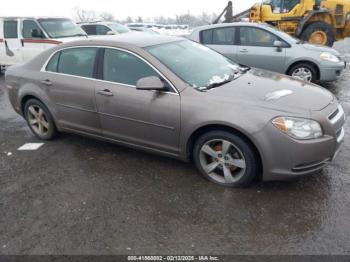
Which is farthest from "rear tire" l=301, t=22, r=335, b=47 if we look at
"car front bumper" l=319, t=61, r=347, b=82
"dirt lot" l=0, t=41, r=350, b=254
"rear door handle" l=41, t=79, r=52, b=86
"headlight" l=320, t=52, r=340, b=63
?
Result: "rear door handle" l=41, t=79, r=52, b=86

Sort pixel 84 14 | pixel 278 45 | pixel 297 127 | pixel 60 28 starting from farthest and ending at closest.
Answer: pixel 84 14 < pixel 60 28 < pixel 278 45 < pixel 297 127

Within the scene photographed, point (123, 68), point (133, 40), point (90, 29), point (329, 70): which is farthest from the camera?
point (90, 29)

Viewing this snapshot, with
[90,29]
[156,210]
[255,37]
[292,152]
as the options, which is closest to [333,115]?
[292,152]

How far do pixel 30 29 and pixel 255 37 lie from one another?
618 centimetres

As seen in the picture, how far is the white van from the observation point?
8727 millimetres

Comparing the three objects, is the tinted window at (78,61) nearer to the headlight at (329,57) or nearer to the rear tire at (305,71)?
the rear tire at (305,71)

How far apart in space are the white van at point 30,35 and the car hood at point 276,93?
6590 mm

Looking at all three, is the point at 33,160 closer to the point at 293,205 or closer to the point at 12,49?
the point at 293,205

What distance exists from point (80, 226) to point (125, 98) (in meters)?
1.49

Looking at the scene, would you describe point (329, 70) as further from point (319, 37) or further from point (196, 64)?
point (319, 37)

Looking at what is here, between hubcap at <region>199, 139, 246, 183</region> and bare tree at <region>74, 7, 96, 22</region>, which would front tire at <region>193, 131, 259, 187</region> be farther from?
bare tree at <region>74, 7, 96, 22</region>

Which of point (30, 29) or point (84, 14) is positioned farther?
point (84, 14)

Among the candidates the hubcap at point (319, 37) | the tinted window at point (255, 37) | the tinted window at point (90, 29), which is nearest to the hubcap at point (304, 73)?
the tinted window at point (255, 37)

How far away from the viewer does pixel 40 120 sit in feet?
15.5
